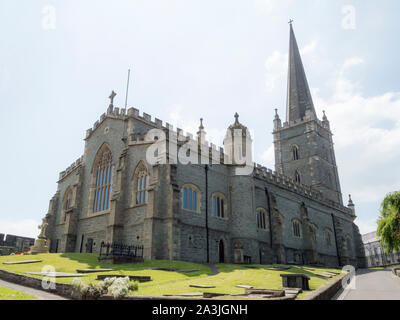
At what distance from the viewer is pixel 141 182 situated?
A: 2664 centimetres

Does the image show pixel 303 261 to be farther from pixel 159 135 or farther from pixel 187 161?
pixel 159 135

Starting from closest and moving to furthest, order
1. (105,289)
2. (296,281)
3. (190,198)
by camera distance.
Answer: (105,289), (296,281), (190,198)

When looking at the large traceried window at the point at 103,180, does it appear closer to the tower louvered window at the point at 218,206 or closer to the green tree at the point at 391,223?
the tower louvered window at the point at 218,206

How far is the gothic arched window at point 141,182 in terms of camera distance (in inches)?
1025

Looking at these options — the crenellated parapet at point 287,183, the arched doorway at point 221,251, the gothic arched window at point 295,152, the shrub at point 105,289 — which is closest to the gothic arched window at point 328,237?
the crenellated parapet at point 287,183

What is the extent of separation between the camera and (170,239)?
22.7 m

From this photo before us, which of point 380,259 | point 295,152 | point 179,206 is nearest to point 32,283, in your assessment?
point 179,206

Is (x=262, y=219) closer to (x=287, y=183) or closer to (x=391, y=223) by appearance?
(x=287, y=183)

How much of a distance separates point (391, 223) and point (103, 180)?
24780 millimetres

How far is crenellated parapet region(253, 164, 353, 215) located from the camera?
114 ft

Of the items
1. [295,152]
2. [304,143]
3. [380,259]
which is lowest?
[380,259]

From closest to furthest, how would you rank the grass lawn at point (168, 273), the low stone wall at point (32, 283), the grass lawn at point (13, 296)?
the grass lawn at point (13, 296), the low stone wall at point (32, 283), the grass lawn at point (168, 273)

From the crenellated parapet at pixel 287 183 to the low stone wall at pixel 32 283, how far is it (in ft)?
76.4
